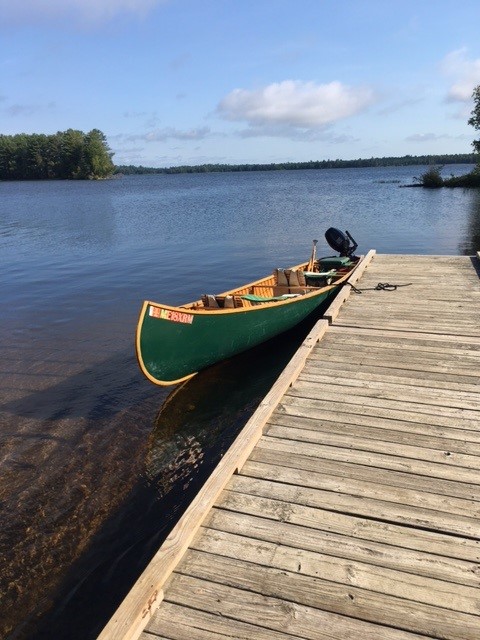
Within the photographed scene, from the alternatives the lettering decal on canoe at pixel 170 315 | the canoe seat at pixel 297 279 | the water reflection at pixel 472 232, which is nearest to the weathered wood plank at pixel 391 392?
the lettering decal on canoe at pixel 170 315

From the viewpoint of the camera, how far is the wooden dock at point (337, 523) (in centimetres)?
283

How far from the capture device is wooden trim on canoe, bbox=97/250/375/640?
2.74 metres

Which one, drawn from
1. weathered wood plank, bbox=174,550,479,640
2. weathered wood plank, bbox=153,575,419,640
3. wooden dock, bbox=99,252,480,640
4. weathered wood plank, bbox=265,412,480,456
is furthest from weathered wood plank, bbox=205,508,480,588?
weathered wood plank, bbox=265,412,480,456

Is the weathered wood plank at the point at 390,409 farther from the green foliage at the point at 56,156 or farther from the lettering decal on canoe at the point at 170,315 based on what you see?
the green foliage at the point at 56,156

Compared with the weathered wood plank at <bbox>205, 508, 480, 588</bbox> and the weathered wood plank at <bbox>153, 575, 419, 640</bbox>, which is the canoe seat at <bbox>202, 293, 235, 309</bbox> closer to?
the weathered wood plank at <bbox>205, 508, 480, 588</bbox>

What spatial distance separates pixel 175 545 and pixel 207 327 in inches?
188

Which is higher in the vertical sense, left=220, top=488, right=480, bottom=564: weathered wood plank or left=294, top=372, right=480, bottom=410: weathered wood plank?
left=294, top=372, right=480, bottom=410: weathered wood plank

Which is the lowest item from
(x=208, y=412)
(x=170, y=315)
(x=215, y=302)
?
(x=208, y=412)

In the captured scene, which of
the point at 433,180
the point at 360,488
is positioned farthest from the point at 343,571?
the point at 433,180

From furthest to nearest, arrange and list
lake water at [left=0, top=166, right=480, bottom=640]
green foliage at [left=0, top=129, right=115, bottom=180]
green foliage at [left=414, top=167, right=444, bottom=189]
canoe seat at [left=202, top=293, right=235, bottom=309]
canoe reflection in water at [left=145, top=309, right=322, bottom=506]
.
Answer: green foliage at [left=0, top=129, right=115, bottom=180] → green foliage at [left=414, top=167, right=444, bottom=189] → canoe seat at [left=202, top=293, right=235, bottom=309] → canoe reflection in water at [left=145, top=309, right=322, bottom=506] → lake water at [left=0, top=166, right=480, bottom=640]

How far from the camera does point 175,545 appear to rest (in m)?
3.27

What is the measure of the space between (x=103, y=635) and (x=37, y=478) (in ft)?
13.0

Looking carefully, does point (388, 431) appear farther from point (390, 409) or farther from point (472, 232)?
point (472, 232)

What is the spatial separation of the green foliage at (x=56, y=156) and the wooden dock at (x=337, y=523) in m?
115
